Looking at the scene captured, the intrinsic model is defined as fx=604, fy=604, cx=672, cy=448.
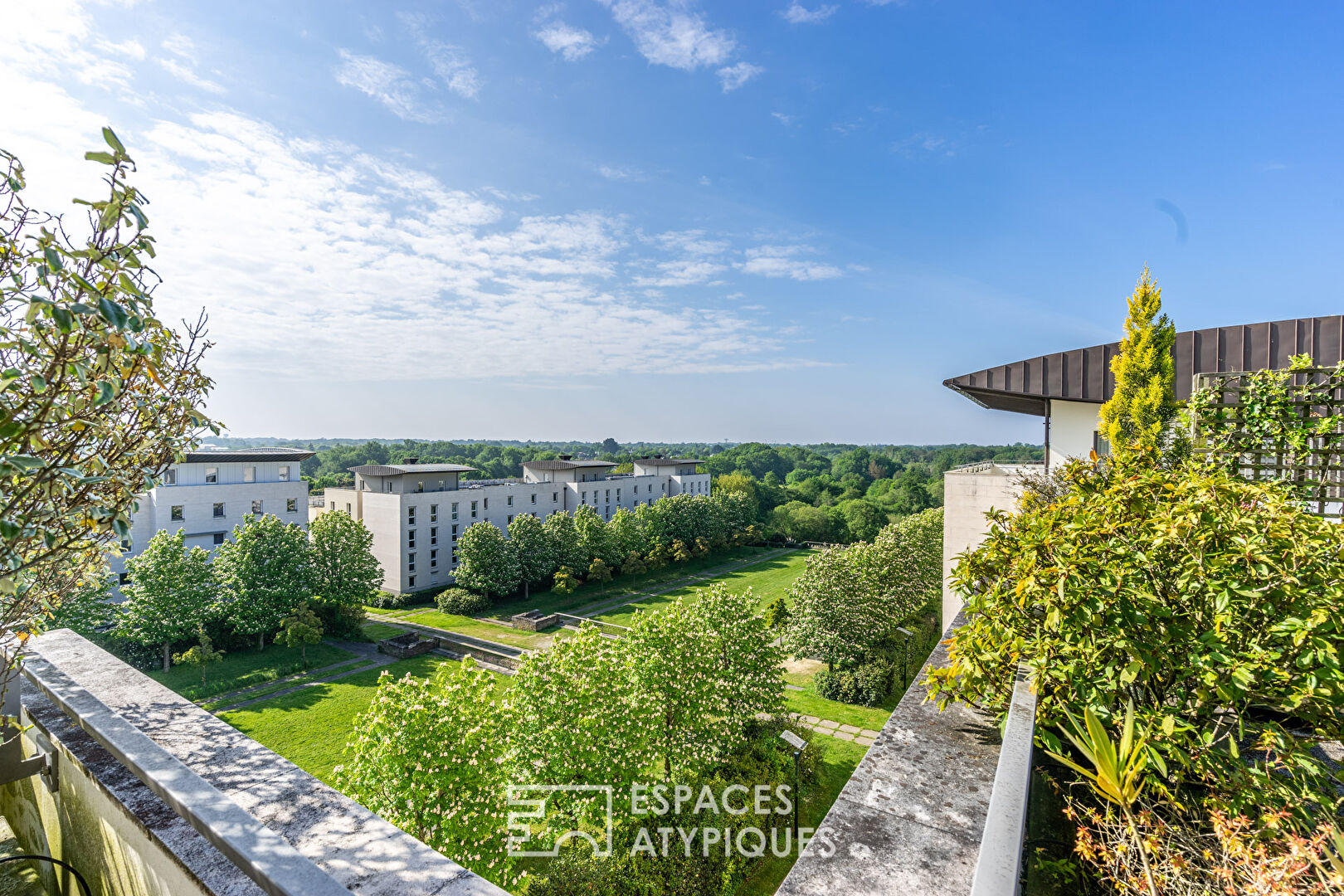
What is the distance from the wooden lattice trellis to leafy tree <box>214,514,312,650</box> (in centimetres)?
2707

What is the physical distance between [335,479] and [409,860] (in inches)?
2704

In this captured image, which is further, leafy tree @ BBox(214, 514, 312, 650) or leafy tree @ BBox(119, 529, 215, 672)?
leafy tree @ BBox(214, 514, 312, 650)

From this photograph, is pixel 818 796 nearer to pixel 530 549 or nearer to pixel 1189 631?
pixel 1189 631

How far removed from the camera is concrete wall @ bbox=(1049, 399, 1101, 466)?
11.0 metres

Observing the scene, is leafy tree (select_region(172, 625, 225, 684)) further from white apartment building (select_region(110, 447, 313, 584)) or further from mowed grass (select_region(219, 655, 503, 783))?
white apartment building (select_region(110, 447, 313, 584))

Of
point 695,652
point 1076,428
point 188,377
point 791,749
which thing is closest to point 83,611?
point 695,652

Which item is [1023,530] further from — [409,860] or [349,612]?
[349,612]

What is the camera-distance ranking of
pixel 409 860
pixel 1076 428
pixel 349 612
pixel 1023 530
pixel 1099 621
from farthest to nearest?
pixel 349 612 < pixel 1076 428 < pixel 1023 530 < pixel 1099 621 < pixel 409 860

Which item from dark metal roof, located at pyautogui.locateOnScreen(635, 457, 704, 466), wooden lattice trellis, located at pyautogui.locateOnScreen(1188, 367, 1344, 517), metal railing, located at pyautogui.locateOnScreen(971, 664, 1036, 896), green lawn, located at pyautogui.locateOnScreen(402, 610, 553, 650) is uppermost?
A: wooden lattice trellis, located at pyautogui.locateOnScreen(1188, 367, 1344, 517)

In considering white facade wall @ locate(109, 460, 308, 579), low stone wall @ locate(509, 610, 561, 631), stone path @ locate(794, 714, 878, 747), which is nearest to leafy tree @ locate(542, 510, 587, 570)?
low stone wall @ locate(509, 610, 561, 631)

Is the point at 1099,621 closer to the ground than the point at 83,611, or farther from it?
farther from it

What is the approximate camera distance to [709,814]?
1048cm

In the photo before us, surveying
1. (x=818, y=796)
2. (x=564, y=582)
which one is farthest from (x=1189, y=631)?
(x=564, y=582)

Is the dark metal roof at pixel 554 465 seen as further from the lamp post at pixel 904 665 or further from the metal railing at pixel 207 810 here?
the metal railing at pixel 207 810
